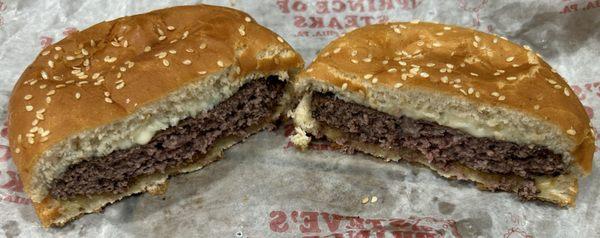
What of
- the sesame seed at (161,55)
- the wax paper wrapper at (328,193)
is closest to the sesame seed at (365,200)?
the wax paper wrapper at (328,193)

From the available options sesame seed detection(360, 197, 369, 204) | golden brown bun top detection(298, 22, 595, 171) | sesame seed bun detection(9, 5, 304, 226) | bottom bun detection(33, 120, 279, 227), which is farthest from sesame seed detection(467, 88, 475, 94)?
bottom bun detection(33, 120, 279, 227)

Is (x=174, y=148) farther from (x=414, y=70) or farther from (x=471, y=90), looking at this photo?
(x=471, y=90)

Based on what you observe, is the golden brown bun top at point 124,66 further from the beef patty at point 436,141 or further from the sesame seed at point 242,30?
the beef patty at point 436,141

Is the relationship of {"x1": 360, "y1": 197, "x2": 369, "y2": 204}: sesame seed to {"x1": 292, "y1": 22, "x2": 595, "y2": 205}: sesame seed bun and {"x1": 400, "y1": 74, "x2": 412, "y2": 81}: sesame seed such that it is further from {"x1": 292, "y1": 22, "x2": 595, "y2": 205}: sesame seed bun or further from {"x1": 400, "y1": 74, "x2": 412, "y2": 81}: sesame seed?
{"x1": 400, "y1": 74, "x2": 412, "y2": 81}: sesame seed

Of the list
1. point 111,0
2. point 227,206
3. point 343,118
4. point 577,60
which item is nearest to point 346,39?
point 343,118

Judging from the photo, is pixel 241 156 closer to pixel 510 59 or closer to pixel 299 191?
pixel 299 191
